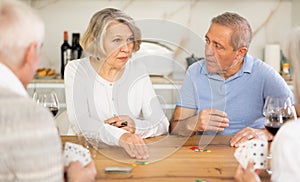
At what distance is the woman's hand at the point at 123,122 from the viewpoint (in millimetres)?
1753

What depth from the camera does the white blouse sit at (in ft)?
5.95

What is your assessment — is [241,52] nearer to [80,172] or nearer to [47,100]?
[47,100]

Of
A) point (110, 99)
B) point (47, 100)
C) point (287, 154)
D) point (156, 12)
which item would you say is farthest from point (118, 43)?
point (156, 12)

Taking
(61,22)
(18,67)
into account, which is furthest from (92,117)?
(61,22)

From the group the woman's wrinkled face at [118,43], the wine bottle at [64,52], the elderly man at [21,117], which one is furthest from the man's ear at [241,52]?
the wine bottle at [64,52]

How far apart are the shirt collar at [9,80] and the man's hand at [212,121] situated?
Result: 854 mm

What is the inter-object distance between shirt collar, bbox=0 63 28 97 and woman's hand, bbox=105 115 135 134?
65 centimetres

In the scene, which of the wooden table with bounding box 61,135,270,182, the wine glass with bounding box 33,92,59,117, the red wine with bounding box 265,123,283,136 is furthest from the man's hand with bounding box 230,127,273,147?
the wine glass with bounding box 33,92,59,117

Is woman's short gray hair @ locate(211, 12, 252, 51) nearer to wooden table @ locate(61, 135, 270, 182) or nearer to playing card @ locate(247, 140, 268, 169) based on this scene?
wooden table @ locate(61, 135, 270, 182)

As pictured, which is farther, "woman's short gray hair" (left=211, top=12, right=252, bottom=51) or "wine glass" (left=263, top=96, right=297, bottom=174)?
"woman's short gray hair" (left=211, top=12, right=252, bottom=51)

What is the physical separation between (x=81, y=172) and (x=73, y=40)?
7.17ft

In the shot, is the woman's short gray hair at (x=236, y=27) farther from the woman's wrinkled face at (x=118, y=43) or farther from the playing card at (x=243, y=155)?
the playing card at (x=243, y=155)

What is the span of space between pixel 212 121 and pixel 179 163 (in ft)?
1.33

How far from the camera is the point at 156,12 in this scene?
3.47 meters
